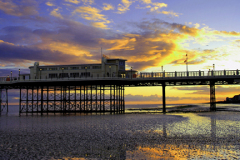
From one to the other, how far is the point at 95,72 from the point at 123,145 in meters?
34.6

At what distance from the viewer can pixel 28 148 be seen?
16516mm

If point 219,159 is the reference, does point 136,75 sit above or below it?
above

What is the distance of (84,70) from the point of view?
50781mm

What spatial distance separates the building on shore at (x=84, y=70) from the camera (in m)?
50.0

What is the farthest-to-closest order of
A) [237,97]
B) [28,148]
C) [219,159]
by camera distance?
[237,97] < [28,148] < [219,159]

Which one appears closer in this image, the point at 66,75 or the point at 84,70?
the point at 84,70

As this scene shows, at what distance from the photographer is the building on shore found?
164 feet

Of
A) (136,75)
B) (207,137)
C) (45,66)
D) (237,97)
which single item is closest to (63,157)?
(207,137)

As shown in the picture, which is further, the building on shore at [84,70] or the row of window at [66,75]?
the row of window at [66,75]

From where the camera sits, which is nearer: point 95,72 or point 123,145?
point 123,145

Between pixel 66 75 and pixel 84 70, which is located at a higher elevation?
pixel 84 70

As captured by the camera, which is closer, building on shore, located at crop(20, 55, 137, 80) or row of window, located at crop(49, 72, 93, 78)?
building on shore, located at crop(20, 55, 137, 80)

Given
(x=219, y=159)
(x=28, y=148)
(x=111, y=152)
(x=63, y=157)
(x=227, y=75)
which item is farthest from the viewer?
(x=227, y=75)

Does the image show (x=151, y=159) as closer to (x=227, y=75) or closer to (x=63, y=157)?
(x=63, y=157)
